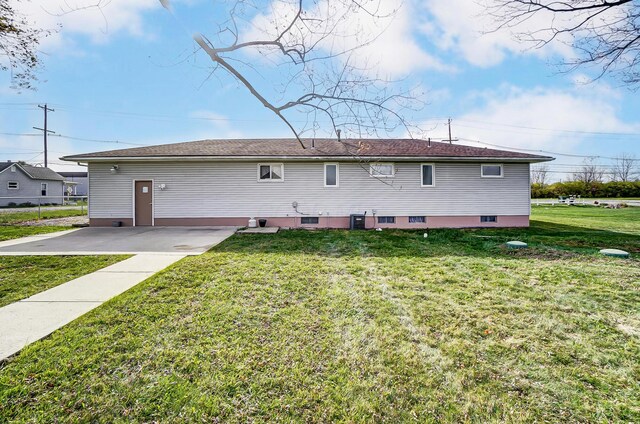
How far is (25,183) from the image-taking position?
31.1 metres

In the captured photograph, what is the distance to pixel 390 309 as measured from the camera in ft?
11.5

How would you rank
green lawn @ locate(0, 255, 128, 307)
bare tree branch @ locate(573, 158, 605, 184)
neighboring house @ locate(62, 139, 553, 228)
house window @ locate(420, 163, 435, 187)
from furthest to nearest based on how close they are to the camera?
bare tree branch @ locate(573, 158, 605, 184)
house window @ locate(420, 163, 435, 187)
neighboring house @ locate(62, 139, 553, 228)
green lawn @ locate(0, 255, 128, 307)

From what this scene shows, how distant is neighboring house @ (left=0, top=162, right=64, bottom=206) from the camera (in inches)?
1142

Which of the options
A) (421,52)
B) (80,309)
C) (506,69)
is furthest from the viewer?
(506,69)

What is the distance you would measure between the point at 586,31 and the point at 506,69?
2.54 metres

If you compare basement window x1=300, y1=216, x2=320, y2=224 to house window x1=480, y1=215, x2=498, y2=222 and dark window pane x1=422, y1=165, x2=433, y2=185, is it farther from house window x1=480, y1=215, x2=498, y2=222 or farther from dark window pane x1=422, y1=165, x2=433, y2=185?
house window x1=480, y1=215, x2=498, y2=222

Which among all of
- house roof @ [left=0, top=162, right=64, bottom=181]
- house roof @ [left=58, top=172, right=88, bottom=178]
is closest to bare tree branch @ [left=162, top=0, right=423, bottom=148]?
house roof @ [left=0, top=162, right=64, bottom=181]

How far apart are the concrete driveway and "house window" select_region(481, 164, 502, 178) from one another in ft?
34.5

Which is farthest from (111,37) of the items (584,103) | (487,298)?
(584,103)

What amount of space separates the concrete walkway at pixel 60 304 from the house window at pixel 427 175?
32.8 ft

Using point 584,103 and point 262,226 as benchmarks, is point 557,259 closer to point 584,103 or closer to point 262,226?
point 584,103

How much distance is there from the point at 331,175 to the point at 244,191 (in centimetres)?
361

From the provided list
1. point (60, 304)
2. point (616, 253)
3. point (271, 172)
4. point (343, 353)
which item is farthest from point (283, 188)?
point (616, 253)

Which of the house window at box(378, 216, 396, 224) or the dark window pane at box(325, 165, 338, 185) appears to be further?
the house window at box(378, 216, 396, 224)
